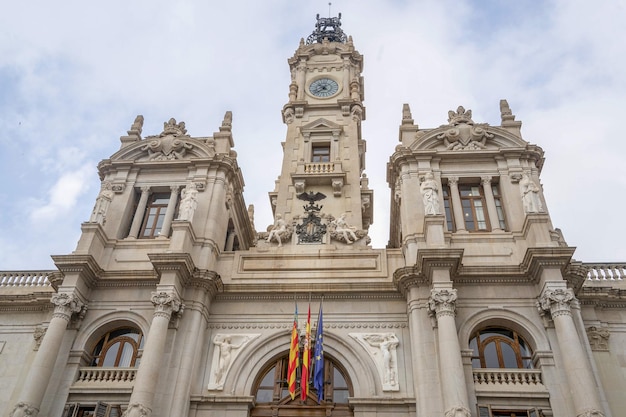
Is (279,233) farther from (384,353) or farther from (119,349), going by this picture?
(119,349)

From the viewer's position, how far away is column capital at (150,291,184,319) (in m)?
19.5

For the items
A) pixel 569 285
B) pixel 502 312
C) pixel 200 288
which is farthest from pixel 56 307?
pixel 569 285

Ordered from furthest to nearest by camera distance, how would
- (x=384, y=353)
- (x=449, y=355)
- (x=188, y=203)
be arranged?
(x=188, y=203)
(x=384, y=353)
(x=449, y=355)

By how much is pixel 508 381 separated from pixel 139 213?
16.2 m

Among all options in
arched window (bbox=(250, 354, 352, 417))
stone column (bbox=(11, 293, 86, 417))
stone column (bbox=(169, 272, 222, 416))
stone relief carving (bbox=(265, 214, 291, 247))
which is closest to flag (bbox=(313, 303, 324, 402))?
arched window (bbox=(250, 354, 352, 417))

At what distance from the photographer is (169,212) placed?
24.5 meters

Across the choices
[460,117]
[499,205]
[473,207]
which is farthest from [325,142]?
[499,205]

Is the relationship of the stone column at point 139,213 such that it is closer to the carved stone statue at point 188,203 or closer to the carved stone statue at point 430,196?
the carved stone statue at point 188,203

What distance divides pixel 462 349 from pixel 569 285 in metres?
4.55

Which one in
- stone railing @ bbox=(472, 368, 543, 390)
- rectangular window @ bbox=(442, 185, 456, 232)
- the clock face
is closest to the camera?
stone railing @ bbox=(472, 368, 543, 390)

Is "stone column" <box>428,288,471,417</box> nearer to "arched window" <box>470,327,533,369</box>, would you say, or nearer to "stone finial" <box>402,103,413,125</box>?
"arched window" <box>470,327,533,369</box>

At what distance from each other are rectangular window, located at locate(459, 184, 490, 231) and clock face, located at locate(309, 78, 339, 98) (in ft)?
36.8

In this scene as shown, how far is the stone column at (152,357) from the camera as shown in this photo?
17.3 metres

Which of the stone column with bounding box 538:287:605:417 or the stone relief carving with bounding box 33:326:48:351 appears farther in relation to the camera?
the stone relief carving with bounding box 33:326:48:351
